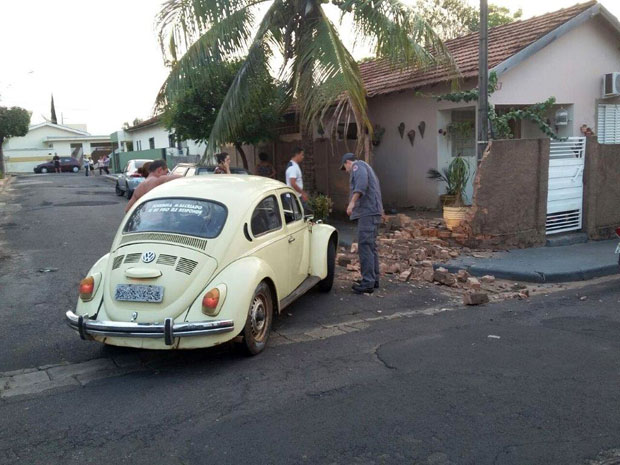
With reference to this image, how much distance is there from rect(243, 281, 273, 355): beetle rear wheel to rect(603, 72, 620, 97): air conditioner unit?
12.2 metres

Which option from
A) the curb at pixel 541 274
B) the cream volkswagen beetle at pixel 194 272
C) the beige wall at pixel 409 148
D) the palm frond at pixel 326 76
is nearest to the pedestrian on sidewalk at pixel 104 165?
the beige wall at pixel 409 148

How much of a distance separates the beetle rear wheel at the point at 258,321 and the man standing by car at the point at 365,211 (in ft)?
7.53

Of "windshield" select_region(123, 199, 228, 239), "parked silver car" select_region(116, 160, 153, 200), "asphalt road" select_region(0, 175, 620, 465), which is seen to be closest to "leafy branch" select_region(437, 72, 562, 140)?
"asphalt road" select_region(0, 175, 620, 465)

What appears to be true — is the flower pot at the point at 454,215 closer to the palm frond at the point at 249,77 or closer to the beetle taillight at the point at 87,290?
the palm frond at the point at 249,77

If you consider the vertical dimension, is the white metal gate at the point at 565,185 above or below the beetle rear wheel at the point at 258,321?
above

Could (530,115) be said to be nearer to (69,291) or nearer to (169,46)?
(169,46)

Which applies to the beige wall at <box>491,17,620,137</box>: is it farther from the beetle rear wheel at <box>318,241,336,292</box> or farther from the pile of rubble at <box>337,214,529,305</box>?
the beetle rear wheel at <box>318,241,336,292</box>

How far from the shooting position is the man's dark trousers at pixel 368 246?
7965 mm

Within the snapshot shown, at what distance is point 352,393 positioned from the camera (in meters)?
4.69

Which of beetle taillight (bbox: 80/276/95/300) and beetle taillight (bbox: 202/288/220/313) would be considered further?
beetle taillight (bbox: 80/276/95/300)

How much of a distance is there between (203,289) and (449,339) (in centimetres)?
256

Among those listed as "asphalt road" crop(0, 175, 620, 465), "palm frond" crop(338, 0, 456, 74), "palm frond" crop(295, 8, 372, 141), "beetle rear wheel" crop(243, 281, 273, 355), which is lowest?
"asphalt road" crop(0, 175, 620, 465)

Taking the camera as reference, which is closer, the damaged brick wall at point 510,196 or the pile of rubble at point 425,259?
the pile of rubble at point 425,259

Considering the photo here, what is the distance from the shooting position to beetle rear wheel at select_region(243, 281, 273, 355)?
18.0ft
